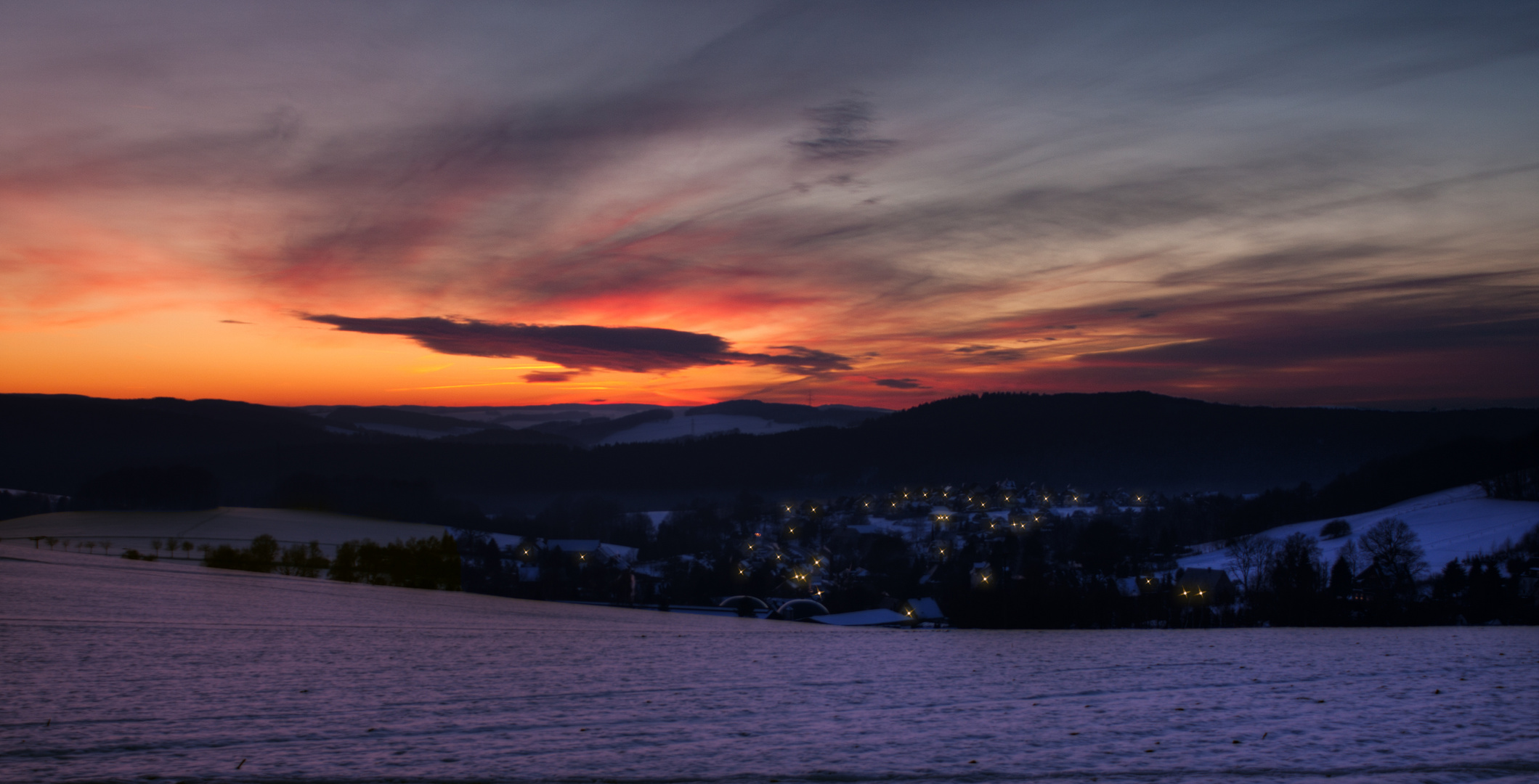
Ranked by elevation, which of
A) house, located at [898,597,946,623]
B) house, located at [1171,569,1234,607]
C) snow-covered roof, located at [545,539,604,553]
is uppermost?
house, located at [1171,569,1234,607]

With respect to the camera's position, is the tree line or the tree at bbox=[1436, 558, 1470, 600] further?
the tree at bbox=[1436, 558, 1470, 600]

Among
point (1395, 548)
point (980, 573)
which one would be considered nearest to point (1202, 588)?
point (1395, 548)

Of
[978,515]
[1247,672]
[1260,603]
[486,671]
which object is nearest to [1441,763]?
[1247,672]

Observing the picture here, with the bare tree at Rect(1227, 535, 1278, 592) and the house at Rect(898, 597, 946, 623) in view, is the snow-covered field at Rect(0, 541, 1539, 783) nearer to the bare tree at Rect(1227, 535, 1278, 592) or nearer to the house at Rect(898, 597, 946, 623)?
the house at Rect(898, 597, 946, 623)

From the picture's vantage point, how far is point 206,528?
60.0 m

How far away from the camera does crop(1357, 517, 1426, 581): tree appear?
76000 millimetres

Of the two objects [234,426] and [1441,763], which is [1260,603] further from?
[234,426]

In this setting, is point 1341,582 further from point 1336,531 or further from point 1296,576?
point 1336,531

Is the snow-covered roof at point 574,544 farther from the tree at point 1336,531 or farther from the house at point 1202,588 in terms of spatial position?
the tree at point 1336,531

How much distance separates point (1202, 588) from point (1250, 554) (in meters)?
29.0

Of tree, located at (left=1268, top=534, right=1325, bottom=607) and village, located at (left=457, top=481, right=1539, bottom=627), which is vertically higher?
tree, located at (left=1268, top=534, right=1325, bottom=607)

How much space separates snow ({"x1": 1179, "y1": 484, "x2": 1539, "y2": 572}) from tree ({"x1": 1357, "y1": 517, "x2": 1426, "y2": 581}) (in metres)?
1.63

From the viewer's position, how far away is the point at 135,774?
6.42 m

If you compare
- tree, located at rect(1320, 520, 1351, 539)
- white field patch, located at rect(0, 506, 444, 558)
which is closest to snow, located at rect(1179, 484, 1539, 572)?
tree, located at rect(1320, 520, 1351, 539)
